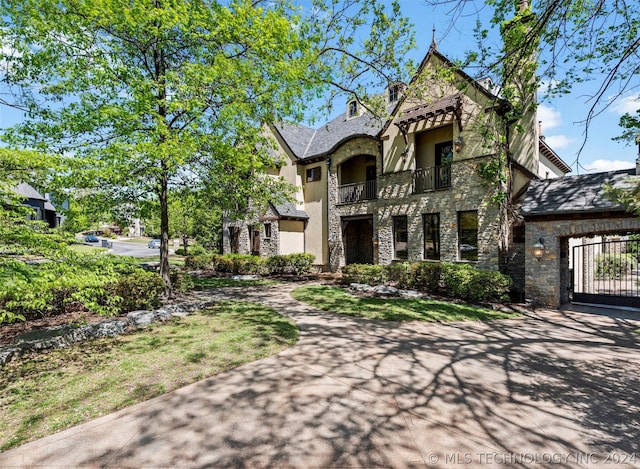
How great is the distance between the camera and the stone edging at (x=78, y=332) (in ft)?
18.5

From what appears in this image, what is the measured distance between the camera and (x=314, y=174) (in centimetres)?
2003

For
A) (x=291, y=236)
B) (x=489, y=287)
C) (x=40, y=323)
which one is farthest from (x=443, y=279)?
(x=40, y=323)

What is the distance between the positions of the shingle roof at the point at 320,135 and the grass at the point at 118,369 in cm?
1389

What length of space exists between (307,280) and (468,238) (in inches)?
320

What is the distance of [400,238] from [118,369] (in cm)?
1304

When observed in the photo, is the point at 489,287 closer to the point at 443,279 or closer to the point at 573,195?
the point at 443,279

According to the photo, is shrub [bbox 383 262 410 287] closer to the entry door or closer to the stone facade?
the stone facade

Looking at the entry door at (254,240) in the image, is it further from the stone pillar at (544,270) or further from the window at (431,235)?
the stone pillar at (544,270)

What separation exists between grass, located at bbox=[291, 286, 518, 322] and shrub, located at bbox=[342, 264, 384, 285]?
207cm

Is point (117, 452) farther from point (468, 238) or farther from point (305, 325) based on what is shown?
point (468, 238)

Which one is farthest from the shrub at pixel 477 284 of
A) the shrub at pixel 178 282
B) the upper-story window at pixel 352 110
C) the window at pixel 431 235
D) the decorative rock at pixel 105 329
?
the upper-story window at pixel 352 110

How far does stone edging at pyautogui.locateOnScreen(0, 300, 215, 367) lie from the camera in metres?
5.65

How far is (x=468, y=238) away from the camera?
513 inches

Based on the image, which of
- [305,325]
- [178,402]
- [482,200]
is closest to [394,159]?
[482,200]
